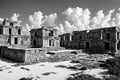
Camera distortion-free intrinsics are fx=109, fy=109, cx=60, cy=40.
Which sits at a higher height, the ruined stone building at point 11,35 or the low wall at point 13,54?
the ruined stone building at point 11,35

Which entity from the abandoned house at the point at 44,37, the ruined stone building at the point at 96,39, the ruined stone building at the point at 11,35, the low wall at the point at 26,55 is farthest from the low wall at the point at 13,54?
the ruined stone building at the point at 96,39

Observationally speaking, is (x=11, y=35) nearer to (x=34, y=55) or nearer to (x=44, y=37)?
(x=44, y=37)

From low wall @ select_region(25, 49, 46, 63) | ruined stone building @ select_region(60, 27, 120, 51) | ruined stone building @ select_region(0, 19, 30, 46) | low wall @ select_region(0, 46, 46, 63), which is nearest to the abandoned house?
ruined stone building @ select_region(0, 19, 30, 46)

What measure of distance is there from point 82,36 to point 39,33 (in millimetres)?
14558

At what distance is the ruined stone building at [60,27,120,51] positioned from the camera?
29.2 metres

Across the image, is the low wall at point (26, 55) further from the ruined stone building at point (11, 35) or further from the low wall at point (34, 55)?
the ruined stone building at point (11, 35)

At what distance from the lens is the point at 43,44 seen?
31.1 meters

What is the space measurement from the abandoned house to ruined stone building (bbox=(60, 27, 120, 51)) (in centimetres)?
767

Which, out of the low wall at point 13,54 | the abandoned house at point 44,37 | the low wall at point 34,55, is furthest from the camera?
the abandoned house at point 44,37

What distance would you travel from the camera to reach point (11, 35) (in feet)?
99.0

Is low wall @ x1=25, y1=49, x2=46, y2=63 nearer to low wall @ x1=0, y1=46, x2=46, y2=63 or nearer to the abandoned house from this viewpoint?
low wall @ x1=0, y1=46, x2=46, y2=63

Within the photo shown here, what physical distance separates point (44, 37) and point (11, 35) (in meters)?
9.02

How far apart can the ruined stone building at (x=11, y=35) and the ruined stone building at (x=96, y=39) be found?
51.0 feet

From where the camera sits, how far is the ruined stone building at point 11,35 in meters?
29.2
